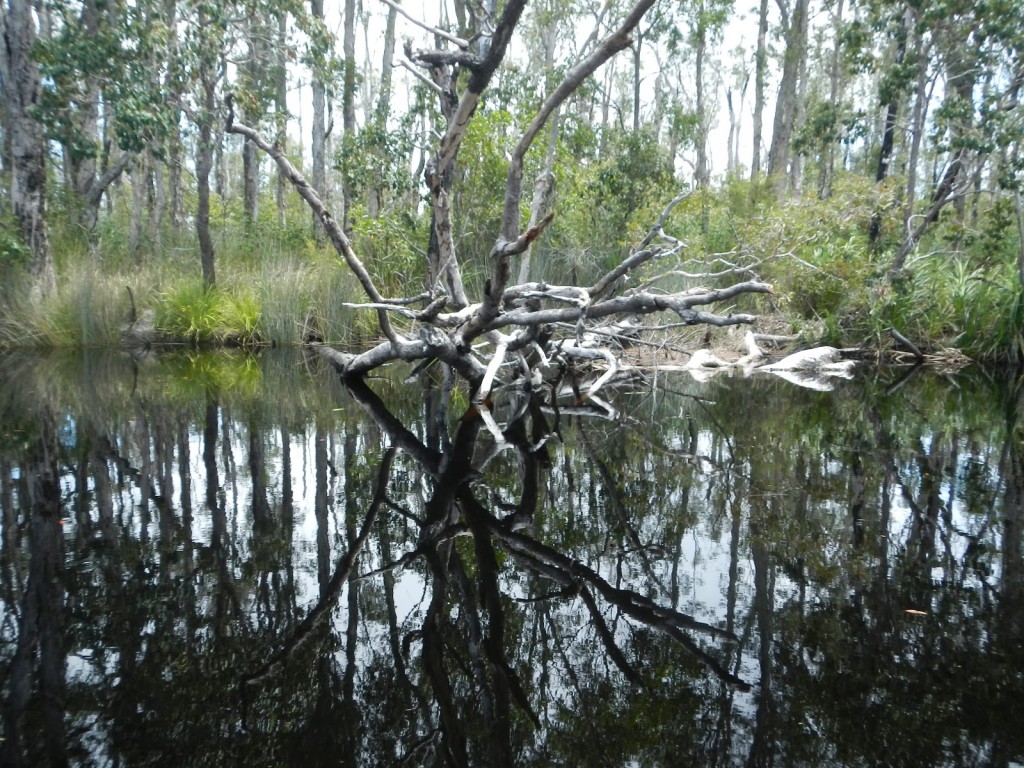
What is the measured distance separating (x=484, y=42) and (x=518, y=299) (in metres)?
2.18

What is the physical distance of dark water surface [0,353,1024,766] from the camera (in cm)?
176

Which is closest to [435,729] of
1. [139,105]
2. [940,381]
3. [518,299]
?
[518,299]

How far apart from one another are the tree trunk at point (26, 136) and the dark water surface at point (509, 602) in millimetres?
8563

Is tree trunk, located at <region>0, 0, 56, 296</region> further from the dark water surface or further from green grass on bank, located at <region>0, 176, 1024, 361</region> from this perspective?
the dark water surface

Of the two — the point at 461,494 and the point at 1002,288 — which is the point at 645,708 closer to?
the point at 461,494

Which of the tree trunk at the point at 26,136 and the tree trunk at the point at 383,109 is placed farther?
the tree trunk at the point at 383,109

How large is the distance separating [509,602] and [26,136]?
1236cm

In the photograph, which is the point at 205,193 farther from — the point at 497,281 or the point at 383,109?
the point at 497,281

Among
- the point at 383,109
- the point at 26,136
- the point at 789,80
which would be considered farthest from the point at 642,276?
the point at 789,80

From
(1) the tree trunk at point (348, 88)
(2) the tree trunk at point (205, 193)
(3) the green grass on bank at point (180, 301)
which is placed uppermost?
(1) the tree trunk at point (348, 88)

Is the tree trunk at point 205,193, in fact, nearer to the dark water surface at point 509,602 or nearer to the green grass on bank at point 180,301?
the green grass on bank at point 180,301

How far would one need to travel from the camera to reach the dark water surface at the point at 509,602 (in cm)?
176

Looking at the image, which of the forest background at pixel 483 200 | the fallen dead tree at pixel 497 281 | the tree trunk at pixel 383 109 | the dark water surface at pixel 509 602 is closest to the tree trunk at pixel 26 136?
the forest background at pixel 483 200

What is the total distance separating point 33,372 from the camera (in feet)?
28.1
